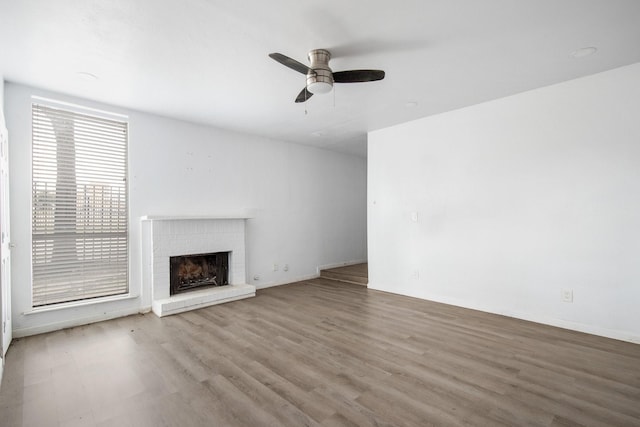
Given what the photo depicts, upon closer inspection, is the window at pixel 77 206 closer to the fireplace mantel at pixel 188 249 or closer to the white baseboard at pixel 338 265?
the fireplace mantel at pixel 188 249

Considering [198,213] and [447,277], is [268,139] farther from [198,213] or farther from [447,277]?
[447,277]

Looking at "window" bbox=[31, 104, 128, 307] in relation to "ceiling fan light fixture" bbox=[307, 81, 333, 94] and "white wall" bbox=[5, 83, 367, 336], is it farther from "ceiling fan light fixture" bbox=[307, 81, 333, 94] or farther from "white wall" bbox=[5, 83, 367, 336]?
"ceiling fan light fixture" bbox=[307, 81, 333, 94]

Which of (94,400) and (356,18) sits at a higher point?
(356,18)

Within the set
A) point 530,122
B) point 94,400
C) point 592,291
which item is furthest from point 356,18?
point 592,291

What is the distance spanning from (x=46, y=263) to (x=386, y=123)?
4.76m

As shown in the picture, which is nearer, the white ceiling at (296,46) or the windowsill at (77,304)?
the white ceiling at (296,46)

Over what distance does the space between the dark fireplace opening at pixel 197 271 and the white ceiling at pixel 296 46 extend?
222 cm

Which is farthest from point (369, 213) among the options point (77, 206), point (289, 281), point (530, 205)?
point (77, 206)

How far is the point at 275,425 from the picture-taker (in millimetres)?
1785

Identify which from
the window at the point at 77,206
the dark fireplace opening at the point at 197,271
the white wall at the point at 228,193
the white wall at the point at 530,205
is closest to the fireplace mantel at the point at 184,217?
the white wall at the point at 228,193

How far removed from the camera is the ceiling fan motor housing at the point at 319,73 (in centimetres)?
248

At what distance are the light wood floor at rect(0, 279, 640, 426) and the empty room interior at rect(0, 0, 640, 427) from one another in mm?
21

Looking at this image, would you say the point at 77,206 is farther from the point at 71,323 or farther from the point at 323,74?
the point at 323,74

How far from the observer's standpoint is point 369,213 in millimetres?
5246
